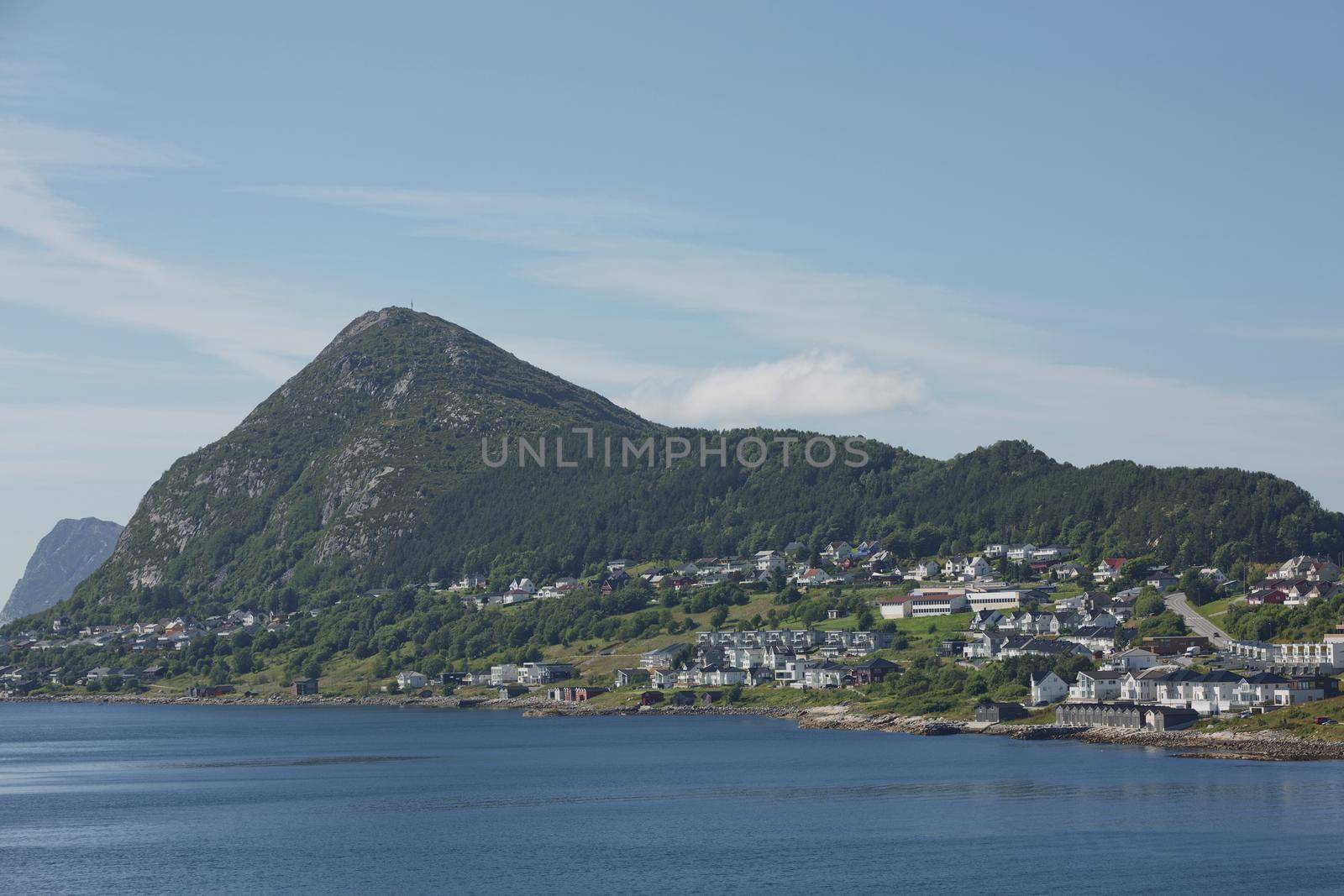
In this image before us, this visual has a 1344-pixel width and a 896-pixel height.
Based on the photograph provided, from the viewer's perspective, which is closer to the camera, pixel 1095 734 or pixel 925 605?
pixel 1095 734

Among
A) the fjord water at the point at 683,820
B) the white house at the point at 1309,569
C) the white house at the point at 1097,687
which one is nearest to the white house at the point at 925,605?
the white house at the point at 1309,569

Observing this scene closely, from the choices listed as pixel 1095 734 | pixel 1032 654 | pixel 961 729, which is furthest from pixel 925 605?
pixel 1095 734

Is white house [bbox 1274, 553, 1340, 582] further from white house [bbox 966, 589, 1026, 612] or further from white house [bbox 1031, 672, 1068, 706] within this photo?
white house [bbox 1031, 672, 1068, 706]

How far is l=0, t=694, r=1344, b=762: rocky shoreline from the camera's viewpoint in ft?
316

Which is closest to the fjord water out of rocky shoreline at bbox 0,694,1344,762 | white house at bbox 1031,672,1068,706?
rocky shoreline at bbox 0,694,1344,762

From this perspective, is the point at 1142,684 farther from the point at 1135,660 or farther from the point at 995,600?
the point at 995,600

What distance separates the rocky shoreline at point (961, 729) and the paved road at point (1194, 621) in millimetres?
29233

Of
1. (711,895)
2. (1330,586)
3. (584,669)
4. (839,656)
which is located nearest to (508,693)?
(584,669)

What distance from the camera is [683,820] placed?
81062 mm

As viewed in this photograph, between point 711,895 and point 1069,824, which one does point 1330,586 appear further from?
point 711,895

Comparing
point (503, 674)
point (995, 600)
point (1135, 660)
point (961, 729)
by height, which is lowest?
point (961, 729)

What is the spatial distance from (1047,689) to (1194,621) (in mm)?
32940

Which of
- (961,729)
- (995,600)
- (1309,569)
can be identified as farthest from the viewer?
(995,600)

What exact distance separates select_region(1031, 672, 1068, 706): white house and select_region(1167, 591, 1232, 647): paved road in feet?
63.3
